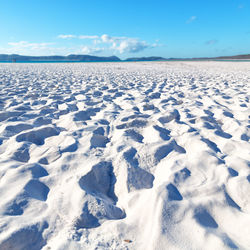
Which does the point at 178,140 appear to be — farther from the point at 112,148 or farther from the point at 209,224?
the point at 209,224

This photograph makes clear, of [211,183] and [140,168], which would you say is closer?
[211,183]

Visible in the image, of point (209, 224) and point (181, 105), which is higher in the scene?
point (209, 224)

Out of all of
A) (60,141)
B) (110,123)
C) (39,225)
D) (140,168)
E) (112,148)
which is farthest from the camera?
(110,123)

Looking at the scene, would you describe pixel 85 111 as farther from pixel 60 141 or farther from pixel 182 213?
pixel 182 213

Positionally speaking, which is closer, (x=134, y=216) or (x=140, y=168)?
(x=134, y=216)

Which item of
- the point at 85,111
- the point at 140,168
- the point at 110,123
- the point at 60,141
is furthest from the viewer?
the point at 85,111

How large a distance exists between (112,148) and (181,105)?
2096mm

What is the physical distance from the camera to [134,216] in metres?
1.25

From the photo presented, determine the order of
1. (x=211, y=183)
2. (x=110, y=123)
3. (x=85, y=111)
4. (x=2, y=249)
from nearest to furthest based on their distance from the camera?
1. (x=2, y=249)
2. (x=211, y=183)
3. (x=110, y=123)
4. (x=85, y=111)

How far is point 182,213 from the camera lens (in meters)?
1.24

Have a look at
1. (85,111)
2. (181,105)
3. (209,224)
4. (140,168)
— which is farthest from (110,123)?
(209,224)

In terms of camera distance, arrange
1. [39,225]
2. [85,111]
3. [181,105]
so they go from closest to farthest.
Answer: [39,225], [85,111], [181,105]

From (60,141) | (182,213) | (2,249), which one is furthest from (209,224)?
(60,141)

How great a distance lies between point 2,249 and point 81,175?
662 mm
